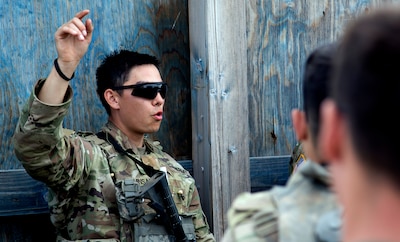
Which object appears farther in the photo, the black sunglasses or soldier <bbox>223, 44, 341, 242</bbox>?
the black sunglasses

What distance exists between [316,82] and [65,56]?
1.77m

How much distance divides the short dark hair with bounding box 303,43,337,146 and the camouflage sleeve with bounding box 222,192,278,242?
6.6 inches

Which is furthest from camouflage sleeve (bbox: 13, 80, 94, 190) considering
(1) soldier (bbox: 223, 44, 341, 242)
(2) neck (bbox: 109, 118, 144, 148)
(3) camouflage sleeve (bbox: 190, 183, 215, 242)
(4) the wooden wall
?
(1) soldier (bbox: 223, 44, 341, 242)

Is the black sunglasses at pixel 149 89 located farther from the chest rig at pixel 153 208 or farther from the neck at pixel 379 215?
the neck at pixel 379 215

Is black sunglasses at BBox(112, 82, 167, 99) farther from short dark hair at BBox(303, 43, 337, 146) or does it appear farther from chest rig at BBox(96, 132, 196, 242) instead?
short dark hair at BBox(303, 43, 337, 146)

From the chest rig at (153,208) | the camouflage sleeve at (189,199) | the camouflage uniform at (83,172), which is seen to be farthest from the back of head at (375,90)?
the camouflage sleeve at (189,199)

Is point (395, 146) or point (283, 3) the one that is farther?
point (283, 3)

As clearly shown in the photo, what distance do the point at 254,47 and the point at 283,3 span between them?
0.32 meters

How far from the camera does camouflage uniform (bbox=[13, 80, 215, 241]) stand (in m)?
3.07

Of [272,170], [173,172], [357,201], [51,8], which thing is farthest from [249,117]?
[357,201]

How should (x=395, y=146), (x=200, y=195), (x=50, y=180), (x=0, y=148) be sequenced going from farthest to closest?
(x=200, y=195), (x=0, y=148), (x=50, y=180), (x=395, y=146)

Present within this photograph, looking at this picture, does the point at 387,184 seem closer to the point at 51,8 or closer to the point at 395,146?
the point at 395,146

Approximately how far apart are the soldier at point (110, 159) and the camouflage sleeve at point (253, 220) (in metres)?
1.61

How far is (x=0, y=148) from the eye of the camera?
366 centimetres
